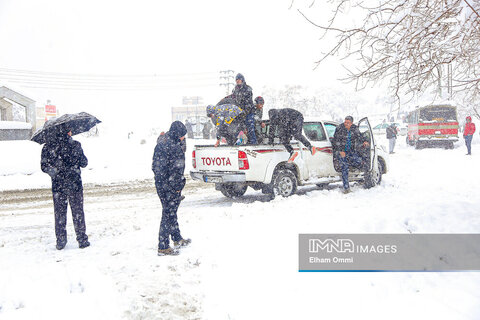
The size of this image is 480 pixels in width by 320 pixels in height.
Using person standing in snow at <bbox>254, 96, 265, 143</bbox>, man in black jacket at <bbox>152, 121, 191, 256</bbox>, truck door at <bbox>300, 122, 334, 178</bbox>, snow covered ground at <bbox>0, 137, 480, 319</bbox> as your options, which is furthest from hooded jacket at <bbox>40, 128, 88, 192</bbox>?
truck door at <bbox>300, 122, 334, 178</bbox>

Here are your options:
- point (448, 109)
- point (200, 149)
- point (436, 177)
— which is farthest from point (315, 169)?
point (448, 109)

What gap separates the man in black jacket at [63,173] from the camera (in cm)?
523

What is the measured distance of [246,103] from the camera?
8648mm

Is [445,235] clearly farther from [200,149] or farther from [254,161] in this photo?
[200,149]

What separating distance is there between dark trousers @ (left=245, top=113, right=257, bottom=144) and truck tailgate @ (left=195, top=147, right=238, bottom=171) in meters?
0.72

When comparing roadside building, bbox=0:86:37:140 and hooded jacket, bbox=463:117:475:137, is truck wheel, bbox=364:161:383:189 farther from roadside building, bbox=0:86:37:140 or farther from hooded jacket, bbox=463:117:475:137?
roadside building, bbox=0:86:37:140

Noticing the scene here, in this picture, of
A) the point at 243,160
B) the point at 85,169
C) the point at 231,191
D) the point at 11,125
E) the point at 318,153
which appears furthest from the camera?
the point at 11,125

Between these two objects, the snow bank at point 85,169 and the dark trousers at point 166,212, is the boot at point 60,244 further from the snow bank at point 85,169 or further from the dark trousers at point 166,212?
the snow bank at point 85,169

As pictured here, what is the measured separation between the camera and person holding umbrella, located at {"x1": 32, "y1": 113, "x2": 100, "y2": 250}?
5.23 meters

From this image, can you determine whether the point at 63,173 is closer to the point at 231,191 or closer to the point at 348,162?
the point at 231,191

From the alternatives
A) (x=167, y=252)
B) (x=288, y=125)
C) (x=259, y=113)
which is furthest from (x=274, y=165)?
(x=167, y=252)

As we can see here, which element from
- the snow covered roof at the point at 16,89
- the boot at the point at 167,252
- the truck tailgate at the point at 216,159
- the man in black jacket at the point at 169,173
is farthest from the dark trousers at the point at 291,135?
the snow covered roof at the point at 16,89

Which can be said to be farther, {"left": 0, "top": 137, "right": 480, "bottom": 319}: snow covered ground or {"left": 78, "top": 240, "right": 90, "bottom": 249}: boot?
{"left": 78, "top": 240, "right": 90, "bottom": 249}: boot

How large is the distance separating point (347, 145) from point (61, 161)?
254 inches
